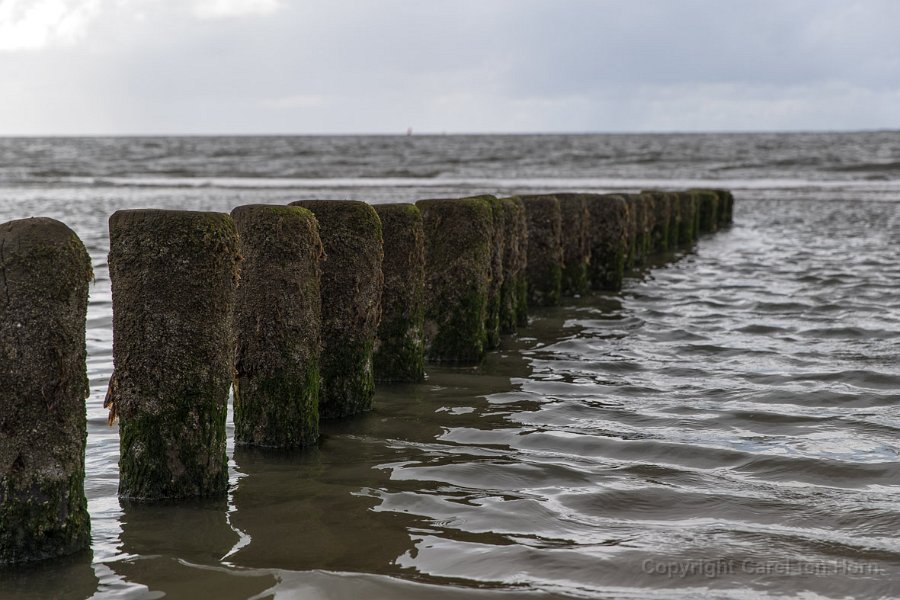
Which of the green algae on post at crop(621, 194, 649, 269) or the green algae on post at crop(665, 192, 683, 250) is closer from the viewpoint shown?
the green algae on post at crop(621, 194, 649, 269)

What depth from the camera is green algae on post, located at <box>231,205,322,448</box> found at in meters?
4.83

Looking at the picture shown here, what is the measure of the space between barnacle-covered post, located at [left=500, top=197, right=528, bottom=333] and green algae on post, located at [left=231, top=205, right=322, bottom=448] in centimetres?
328

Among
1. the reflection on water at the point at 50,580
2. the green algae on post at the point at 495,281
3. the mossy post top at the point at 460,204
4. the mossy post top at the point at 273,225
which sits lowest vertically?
the reflection on water at the point at 50,580

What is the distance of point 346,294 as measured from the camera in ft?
18.2

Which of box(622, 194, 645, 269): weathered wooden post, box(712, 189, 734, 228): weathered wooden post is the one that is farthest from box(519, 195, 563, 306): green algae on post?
box(712, 189, 734, 228): weathered wooden post

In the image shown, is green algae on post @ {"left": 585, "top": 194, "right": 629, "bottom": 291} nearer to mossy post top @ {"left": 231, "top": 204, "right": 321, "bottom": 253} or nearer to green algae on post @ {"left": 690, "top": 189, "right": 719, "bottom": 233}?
mossy post top @ {"left": 231, "top": 204, "right": 321, "bottom": 253}

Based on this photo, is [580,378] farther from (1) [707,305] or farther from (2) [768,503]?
(1) [707,305]

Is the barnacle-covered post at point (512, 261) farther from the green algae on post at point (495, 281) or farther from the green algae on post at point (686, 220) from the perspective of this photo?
the green algae on post at point (686, 220)

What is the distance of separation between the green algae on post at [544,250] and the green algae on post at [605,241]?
1.57m

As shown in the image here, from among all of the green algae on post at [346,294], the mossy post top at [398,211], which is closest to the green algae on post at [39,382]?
the green algae on post at [346,294]

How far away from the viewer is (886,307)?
9.64 m

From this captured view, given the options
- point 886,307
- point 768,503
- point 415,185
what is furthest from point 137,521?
point 415,185

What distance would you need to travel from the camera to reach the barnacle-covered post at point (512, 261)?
8.20 m

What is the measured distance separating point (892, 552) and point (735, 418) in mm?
2003
